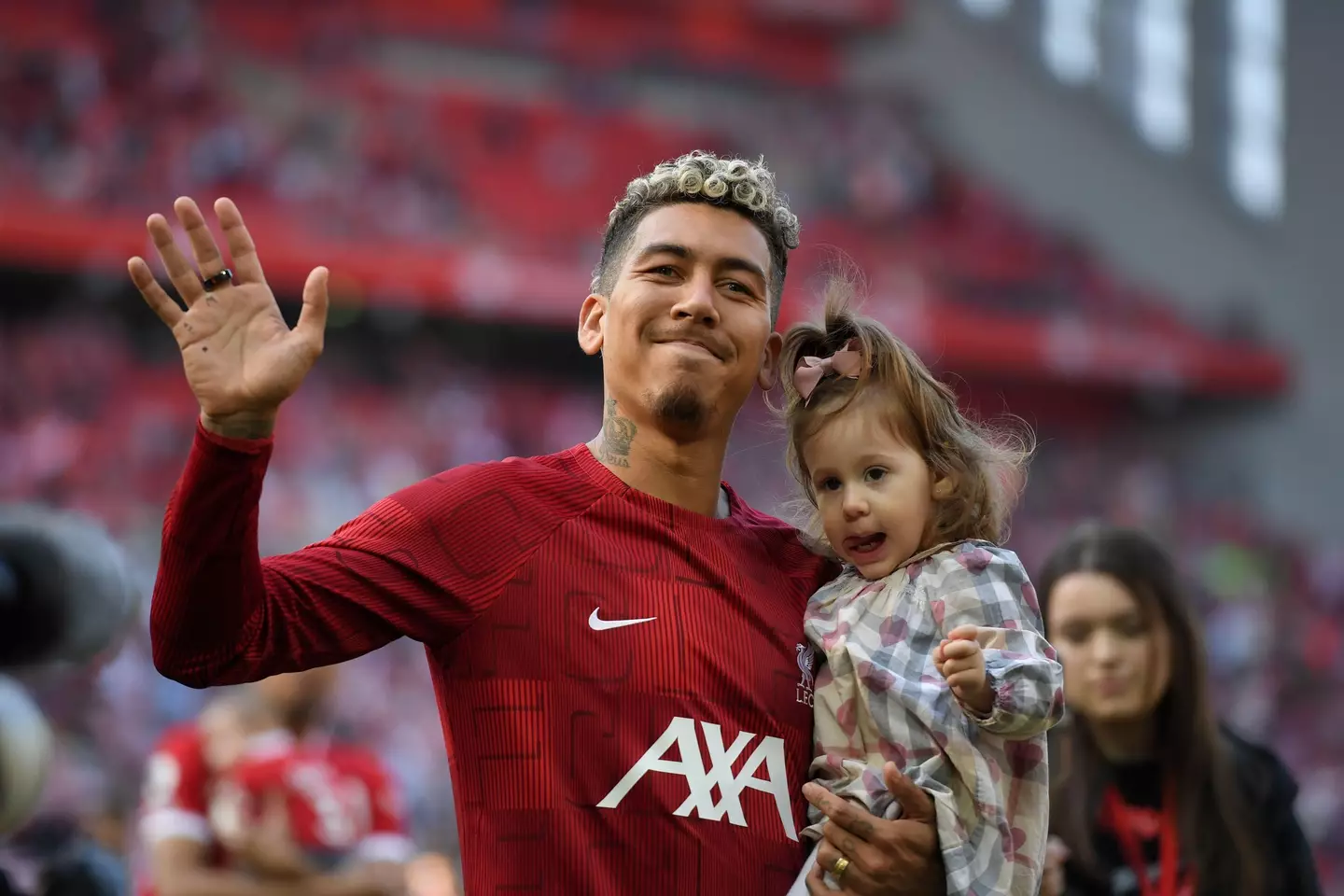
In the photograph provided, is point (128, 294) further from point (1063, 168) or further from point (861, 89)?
point (1063, 168)

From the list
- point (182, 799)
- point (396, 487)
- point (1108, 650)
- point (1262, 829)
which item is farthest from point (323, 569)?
point (396, 487)

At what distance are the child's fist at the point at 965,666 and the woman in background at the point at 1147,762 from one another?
4.07 ft

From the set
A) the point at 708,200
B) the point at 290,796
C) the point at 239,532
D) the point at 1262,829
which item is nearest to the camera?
the point at 239,532

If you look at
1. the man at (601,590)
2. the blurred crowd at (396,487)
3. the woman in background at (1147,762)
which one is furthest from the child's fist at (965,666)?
the blurred crowd at (396,487)

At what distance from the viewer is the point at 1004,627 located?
2.11 metres

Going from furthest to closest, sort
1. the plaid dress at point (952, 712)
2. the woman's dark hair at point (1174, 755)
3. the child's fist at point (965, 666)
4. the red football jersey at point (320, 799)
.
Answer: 1. the red football jersey at point (320, 799)
2. the woman's dark hair at point (1174, 755)
3. the plaid dress at point (952, 712)
4. the child's fist at point (965, 666)

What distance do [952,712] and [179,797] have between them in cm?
280

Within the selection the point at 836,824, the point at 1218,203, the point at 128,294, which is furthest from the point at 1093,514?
the point at 836,824

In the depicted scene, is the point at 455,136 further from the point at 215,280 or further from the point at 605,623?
the point at 215,280

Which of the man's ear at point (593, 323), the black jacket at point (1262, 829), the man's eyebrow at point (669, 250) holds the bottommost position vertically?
the black jacket at point (1262, 829)

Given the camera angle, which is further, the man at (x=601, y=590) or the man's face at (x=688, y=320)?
the man's face at (x=688, y=320)

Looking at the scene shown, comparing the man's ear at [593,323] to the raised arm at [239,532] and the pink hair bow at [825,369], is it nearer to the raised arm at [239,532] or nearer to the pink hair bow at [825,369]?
the pink hair bow at [825,369]

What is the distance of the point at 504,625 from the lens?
2.09 metres

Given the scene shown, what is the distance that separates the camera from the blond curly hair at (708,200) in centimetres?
238
